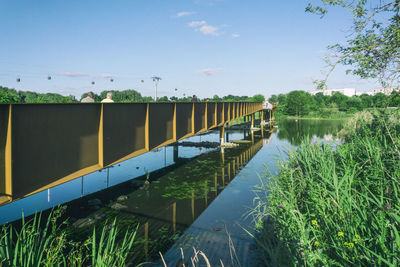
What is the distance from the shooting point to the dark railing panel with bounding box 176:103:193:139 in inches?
559

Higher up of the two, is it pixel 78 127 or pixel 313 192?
pixel 78 127

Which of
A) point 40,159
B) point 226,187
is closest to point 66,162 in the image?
point 40,159

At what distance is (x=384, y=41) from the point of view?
830 cm

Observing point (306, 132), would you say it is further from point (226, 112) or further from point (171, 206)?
point (171, 206)

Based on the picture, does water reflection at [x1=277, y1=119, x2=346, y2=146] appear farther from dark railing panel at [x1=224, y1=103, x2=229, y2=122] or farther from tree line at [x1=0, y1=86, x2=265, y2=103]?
tree line at [x1=0, y1=86, x2=265, y2=103]

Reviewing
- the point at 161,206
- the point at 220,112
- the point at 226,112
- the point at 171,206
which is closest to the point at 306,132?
the point at 226,112

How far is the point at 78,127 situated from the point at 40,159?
1377 millimetres

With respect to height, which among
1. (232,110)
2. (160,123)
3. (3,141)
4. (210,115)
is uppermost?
(232,110)

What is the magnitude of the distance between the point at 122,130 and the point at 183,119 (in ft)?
20.1

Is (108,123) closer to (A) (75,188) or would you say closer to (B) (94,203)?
(B) (94,203)

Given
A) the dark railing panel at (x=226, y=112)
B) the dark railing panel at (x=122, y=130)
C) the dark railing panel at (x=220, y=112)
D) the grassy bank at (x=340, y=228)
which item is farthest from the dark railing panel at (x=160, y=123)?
the dark railing panel at (x=226, y=112)

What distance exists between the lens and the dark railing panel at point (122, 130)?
834 cm

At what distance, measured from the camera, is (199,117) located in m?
17.9

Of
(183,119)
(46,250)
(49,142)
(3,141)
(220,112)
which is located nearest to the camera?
(46,250)
